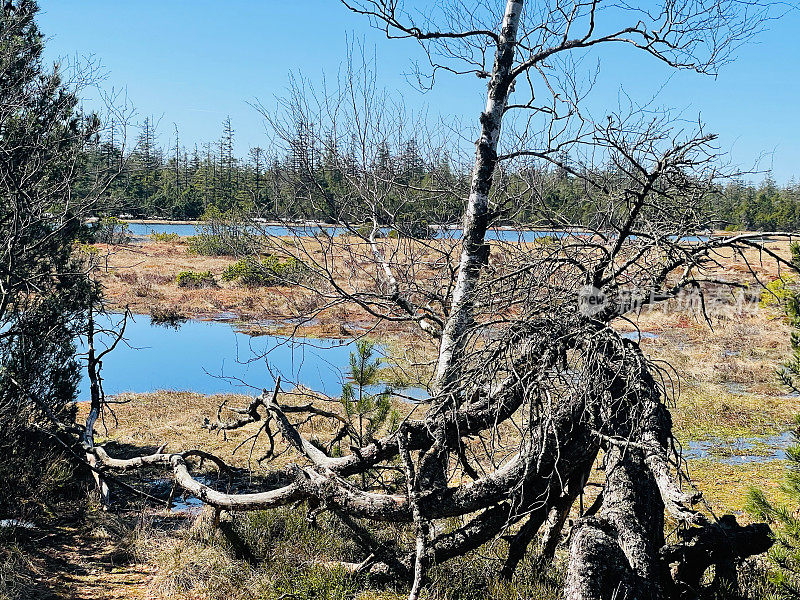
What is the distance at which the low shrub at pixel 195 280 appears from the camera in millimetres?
30281

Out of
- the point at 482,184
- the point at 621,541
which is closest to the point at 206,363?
the point at 482,184

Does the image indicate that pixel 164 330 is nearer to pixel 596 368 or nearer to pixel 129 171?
pixel 129 171

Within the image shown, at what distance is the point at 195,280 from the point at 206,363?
489 inches

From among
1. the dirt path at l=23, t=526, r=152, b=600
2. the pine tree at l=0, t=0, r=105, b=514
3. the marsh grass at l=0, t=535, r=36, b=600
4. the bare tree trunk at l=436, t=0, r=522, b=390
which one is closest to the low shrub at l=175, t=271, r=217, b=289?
the pine tree at l=0, t=0, r=105, b=514

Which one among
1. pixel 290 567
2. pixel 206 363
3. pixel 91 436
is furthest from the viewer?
pixel 206 363

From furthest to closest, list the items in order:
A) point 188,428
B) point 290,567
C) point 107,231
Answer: point 107,231
point 188,428
point 290,567

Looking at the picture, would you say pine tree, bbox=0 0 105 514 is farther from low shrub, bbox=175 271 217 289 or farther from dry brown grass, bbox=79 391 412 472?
low shrub, bbox=175 271 217 289

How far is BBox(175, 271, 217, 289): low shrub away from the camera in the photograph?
3028 cm

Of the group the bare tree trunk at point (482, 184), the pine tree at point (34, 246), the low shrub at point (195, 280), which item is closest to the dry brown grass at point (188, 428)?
the pine tree at point (34, 246)

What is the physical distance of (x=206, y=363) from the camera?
19.0m

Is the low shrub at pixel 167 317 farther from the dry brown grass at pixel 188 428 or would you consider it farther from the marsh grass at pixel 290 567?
the marsh grass at pixel 290 567

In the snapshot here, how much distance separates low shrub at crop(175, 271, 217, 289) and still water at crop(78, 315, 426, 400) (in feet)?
20.8

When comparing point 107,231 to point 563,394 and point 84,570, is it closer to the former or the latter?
point 84,570

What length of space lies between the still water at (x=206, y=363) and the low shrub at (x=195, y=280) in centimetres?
634
